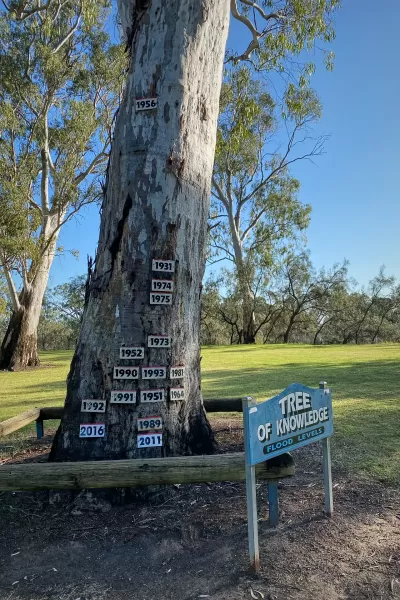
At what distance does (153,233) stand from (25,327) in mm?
14199

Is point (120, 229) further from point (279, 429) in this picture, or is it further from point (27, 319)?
point (27, 319)

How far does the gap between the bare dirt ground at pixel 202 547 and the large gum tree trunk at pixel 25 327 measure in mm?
13532

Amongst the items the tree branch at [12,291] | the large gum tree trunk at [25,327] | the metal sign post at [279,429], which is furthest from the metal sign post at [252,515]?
the large gum tree trunk at [25,327]

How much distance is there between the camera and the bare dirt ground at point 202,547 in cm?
234

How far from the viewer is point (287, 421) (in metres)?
2.62

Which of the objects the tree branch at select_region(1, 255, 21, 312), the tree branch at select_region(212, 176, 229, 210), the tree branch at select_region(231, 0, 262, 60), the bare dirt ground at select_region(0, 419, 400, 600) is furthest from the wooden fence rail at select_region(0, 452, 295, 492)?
the tree branch at select_region(212, 176, 229, 210)

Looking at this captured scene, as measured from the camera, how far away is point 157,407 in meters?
3.37

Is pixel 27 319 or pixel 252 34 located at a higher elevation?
pixel 252 34

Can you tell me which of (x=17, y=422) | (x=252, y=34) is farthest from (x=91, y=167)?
(x=17, y=422)

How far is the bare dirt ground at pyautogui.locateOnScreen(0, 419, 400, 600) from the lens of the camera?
2.34m

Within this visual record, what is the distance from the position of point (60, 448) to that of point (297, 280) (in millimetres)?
32224

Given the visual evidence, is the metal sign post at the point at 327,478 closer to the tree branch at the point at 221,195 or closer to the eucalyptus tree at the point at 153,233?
the eucalyptus tree at the point at 153,233

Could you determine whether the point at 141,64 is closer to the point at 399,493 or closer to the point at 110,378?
the point at 110,378

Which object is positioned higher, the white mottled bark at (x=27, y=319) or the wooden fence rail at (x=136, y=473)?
the white mottled bark at (x=27, y=319)
